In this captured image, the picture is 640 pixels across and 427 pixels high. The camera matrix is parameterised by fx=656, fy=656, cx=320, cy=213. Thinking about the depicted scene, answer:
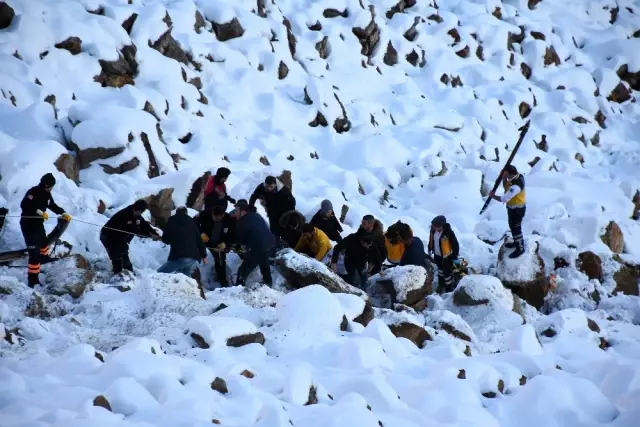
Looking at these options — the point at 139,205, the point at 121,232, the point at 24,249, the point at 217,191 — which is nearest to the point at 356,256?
the point at 217,191

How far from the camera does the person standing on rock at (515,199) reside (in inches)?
394

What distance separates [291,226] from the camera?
988 centimetres

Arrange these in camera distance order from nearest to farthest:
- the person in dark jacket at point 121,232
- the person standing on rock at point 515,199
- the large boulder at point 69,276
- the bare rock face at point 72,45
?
the large boulder at point 69,276 < the person in dark jacket at point 121,232 < the person standing on rock at point 515,199 < the bare rock face at point 72,45

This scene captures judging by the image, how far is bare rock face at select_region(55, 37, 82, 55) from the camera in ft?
50.1

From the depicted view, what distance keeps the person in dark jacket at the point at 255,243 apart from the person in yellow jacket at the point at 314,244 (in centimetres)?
110

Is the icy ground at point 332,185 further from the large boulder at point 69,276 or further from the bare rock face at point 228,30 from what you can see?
the bare rock face at point 228,30

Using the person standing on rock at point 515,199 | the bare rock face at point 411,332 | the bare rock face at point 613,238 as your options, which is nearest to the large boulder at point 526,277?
the person standing on rock at point 515,199

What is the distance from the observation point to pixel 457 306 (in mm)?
9305

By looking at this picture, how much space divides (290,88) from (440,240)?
33.3 ft

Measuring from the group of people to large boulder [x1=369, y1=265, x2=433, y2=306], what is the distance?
349 millimetres

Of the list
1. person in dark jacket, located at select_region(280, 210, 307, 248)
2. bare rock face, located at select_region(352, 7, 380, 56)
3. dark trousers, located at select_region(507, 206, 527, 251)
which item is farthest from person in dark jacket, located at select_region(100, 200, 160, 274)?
bare rock face, located at select_region(352, 7, 380, 56)

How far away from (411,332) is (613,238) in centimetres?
822

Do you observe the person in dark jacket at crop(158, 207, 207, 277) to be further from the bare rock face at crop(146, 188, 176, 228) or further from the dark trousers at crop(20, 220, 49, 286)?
the bare rock face at crop(146, 188, 176, 228)

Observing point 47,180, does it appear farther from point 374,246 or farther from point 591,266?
point 591,266
